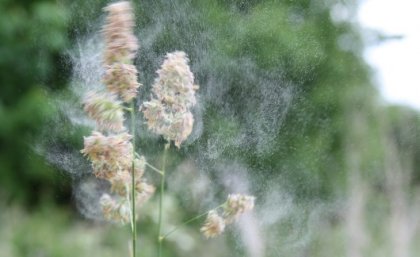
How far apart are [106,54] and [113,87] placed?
0.03 m

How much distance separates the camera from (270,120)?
892 mm

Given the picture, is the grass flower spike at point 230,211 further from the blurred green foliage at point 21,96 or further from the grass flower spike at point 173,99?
the blurred green foliage at point 21,96

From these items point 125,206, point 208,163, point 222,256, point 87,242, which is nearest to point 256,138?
point 208,163

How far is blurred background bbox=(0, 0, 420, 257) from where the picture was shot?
0.87 meters

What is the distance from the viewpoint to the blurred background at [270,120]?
2.86ft

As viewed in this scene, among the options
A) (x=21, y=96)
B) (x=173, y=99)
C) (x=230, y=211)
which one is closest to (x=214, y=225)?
(x=230, y=211)

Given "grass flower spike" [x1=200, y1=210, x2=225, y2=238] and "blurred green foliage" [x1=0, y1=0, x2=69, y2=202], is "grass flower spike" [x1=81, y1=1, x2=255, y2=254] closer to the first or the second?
"grass flower spike" [x1=200, y1=210, x2=225, y2=238]

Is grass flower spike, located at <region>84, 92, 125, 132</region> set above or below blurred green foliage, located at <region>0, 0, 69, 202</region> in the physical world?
above

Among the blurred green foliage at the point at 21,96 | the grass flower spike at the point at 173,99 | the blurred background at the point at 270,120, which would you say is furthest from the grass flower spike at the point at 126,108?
the blurred green foliage at the point at 21,96

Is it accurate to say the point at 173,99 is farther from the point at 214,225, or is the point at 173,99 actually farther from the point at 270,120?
the point at 270,120

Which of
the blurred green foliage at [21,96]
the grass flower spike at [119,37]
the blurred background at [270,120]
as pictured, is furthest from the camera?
the blurred green foliage at [21,96]

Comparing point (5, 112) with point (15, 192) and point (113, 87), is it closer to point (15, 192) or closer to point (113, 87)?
point (15, 192)

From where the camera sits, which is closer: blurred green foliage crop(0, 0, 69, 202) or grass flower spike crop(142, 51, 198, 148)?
grass flower spike crop(142, 51, 198, 148)

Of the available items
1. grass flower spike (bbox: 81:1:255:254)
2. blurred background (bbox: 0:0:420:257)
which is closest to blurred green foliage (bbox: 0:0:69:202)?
blurred background (bbox: 0:0:420:257)
